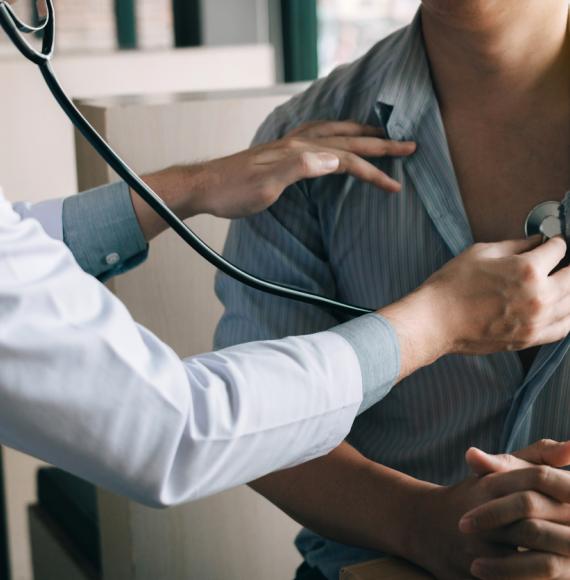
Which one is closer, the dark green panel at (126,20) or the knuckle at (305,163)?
the knuckle at (305,163)

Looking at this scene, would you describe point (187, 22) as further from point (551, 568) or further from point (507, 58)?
point (551, 568)

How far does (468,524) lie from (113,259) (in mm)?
628

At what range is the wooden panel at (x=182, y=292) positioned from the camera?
1.54m

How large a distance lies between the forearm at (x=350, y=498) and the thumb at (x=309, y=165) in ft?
1.06

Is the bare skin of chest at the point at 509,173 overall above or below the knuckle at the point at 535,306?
A: above

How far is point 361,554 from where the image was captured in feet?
4.11

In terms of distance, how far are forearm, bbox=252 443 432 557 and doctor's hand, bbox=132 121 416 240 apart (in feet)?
1.05

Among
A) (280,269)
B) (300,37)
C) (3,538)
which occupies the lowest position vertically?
(3,538)

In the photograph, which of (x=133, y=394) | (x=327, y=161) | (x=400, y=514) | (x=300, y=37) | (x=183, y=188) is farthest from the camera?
(x=300, y=37)

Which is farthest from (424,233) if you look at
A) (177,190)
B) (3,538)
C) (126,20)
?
(126,20)

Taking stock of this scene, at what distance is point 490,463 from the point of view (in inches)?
39.8

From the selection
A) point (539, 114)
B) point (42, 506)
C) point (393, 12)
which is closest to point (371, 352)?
point (539, 114)

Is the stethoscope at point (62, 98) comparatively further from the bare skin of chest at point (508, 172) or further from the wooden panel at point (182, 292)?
the wooden panel at point (182, 292)

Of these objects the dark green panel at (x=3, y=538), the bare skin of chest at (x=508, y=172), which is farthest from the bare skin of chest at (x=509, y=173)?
the dark green panel at (x=3, y=538)
